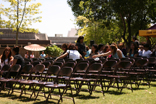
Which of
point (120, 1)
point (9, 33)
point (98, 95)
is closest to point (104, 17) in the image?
point (120, 1)

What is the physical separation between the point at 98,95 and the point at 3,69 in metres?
3.22

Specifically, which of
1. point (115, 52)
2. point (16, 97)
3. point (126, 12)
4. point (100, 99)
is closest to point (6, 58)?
point (16, 97)

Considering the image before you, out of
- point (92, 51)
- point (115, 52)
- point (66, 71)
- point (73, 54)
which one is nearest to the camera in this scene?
point (66, 71)

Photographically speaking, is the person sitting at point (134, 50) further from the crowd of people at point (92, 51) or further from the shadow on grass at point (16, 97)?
the shadow on grass at point (16, 97)

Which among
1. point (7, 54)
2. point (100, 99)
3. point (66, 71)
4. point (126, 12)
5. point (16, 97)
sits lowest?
point (16, 97)

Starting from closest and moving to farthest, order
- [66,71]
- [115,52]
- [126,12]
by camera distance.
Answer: [66,71] < [115,52] < [126,12]

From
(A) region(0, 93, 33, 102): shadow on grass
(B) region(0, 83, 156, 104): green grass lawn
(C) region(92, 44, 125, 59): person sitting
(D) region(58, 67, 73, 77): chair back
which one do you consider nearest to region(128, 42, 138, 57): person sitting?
(C) region(92, 44, 125, 59): person sitting

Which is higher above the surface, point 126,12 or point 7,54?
point 126,12

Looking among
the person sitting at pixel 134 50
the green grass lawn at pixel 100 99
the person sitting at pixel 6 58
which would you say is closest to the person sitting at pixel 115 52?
the person sitting at pixel 134 50

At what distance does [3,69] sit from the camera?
966 centimetres

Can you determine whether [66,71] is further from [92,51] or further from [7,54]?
[92,51]

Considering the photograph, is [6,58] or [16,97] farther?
[6,58]

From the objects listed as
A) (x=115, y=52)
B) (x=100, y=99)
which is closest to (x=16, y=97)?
(x=100, y=99)

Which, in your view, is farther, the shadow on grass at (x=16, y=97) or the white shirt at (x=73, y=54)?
the white shirt at (x=73, y=54)
